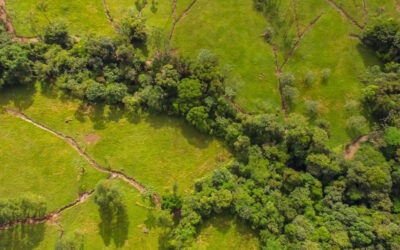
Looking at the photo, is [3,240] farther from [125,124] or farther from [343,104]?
[343,104]

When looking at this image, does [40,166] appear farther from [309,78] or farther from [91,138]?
[309,78]

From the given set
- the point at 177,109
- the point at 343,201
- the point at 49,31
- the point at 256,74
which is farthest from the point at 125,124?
the point at 343,201

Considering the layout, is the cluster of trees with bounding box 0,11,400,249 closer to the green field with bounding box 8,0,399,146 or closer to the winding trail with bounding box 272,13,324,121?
the winding trail with bounding box 272,13,324,121

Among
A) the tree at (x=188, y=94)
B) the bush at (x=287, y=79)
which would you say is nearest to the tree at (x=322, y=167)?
the bush at (x=287, y=79)

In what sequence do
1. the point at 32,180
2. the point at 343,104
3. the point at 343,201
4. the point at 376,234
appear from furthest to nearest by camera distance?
the point at 343,104
the point at 32,180
the point at 343,201
the point at 376,234

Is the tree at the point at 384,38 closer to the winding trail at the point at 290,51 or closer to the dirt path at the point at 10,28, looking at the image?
the winding trail at the point at 290,51

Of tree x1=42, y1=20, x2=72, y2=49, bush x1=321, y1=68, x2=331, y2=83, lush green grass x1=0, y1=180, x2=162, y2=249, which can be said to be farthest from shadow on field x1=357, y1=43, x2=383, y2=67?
tree x1=42, y1=20, x2=72, y2=49
